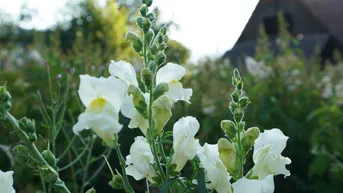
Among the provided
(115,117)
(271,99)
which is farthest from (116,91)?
(271,99)

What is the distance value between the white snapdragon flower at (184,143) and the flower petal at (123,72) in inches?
3.2

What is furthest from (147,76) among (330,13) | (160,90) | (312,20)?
(312,20)

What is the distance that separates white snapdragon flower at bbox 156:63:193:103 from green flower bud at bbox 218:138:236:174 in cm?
8

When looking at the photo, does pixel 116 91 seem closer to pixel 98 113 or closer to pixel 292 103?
pixel 98 113

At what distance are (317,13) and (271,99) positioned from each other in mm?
13981

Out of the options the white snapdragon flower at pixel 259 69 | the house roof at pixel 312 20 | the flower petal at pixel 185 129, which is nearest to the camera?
the flower petal at pixel 185 129

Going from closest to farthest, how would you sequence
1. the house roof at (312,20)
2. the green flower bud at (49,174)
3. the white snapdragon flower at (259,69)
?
the green flower bud at (49,174), the white snapdragon flower at (259,69), the house roof at (312,20)

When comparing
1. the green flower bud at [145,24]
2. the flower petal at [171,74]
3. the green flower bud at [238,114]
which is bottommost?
the green flower bud at [238,114]

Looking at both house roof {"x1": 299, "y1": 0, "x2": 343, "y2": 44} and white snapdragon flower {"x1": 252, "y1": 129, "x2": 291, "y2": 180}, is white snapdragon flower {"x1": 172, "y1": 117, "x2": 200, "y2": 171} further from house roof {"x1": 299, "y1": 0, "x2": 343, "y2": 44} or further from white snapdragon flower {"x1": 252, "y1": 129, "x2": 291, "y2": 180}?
house roof {"x1": 299, "y1": 0, "x2": 343, "y2": 44}

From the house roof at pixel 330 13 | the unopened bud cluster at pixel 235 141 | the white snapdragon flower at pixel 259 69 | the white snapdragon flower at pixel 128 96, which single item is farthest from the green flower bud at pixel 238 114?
the house roof at pixel 330 13

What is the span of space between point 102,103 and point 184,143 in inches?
4.8

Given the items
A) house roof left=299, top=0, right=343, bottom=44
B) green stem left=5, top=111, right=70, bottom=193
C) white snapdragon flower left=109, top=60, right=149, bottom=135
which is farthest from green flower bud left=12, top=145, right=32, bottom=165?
house roof left=299, top=0, right=343, bottom=44

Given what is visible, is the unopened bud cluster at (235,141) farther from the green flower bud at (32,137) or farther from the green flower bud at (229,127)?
the green flower bud at (32,137)

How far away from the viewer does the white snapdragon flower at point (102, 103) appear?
1.72ft
